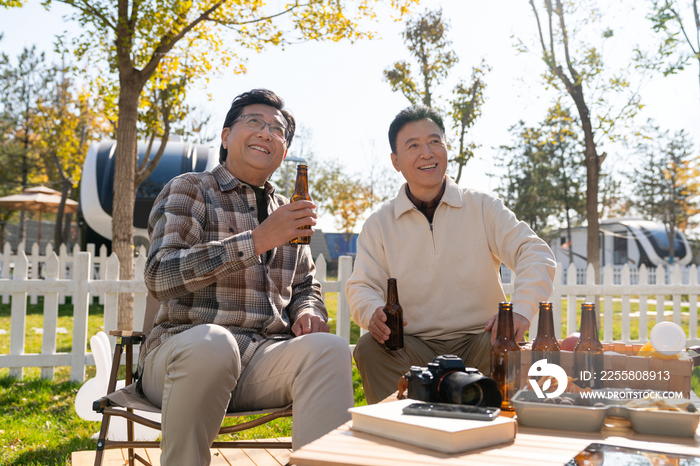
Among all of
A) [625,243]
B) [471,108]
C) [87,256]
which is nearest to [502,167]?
[625,243]

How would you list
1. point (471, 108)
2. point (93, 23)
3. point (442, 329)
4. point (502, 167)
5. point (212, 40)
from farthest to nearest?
1. point (502, 167)
2. point (471, 108)
3. point (212, 40)
4. point (93, 23)
5. point (442, 329)

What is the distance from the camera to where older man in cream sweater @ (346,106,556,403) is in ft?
9.12

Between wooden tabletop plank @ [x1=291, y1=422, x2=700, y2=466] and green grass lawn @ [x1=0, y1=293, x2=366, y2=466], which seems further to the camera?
green grass lawn @ [x1=0, y1=293, x2=366, y2=466]

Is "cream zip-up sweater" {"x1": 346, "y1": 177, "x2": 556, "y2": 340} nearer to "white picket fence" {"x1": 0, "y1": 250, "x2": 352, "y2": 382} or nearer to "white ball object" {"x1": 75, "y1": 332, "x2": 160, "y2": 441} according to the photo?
"white ball object" {"x1": 75, "y1": 332, "x2": 160, "y2": 441}

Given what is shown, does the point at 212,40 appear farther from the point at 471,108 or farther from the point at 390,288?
the point at 471,108

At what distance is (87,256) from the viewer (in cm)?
546

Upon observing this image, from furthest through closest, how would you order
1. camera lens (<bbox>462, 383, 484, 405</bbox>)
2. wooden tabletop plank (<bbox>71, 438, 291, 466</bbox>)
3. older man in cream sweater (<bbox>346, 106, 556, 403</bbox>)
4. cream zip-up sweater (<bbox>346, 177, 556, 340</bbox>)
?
1. wooden tabletop plank (<bbox>71, 438, 291, 466</bbox>)
2. cream zip-up sweater (<bbox>346, 177, 556, 340</bbox>)
3. older man in cream sweater (<bbox>346, 106, 556, 403</bbox>)
4. camera lens (<bbox>462, 383, 484, 405</bbox>)

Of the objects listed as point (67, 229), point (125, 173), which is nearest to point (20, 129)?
point (67, 229)

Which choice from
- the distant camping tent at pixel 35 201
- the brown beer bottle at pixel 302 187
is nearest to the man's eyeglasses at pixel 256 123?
the brown beer bottle at pixel 302 187

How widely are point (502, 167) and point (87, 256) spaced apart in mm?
22263

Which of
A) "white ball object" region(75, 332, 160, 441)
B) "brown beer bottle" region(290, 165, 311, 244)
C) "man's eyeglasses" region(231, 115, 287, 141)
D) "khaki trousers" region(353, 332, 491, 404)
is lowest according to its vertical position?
"white ball object" region(75, 332, 160, 441)

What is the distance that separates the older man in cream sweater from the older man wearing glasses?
40 centimetres

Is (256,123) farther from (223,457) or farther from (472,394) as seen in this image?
(223,457)

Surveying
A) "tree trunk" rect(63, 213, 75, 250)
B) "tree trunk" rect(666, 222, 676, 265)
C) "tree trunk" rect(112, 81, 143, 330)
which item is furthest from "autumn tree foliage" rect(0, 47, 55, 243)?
"tree trunk" rect(666, 222, 676, 265)
